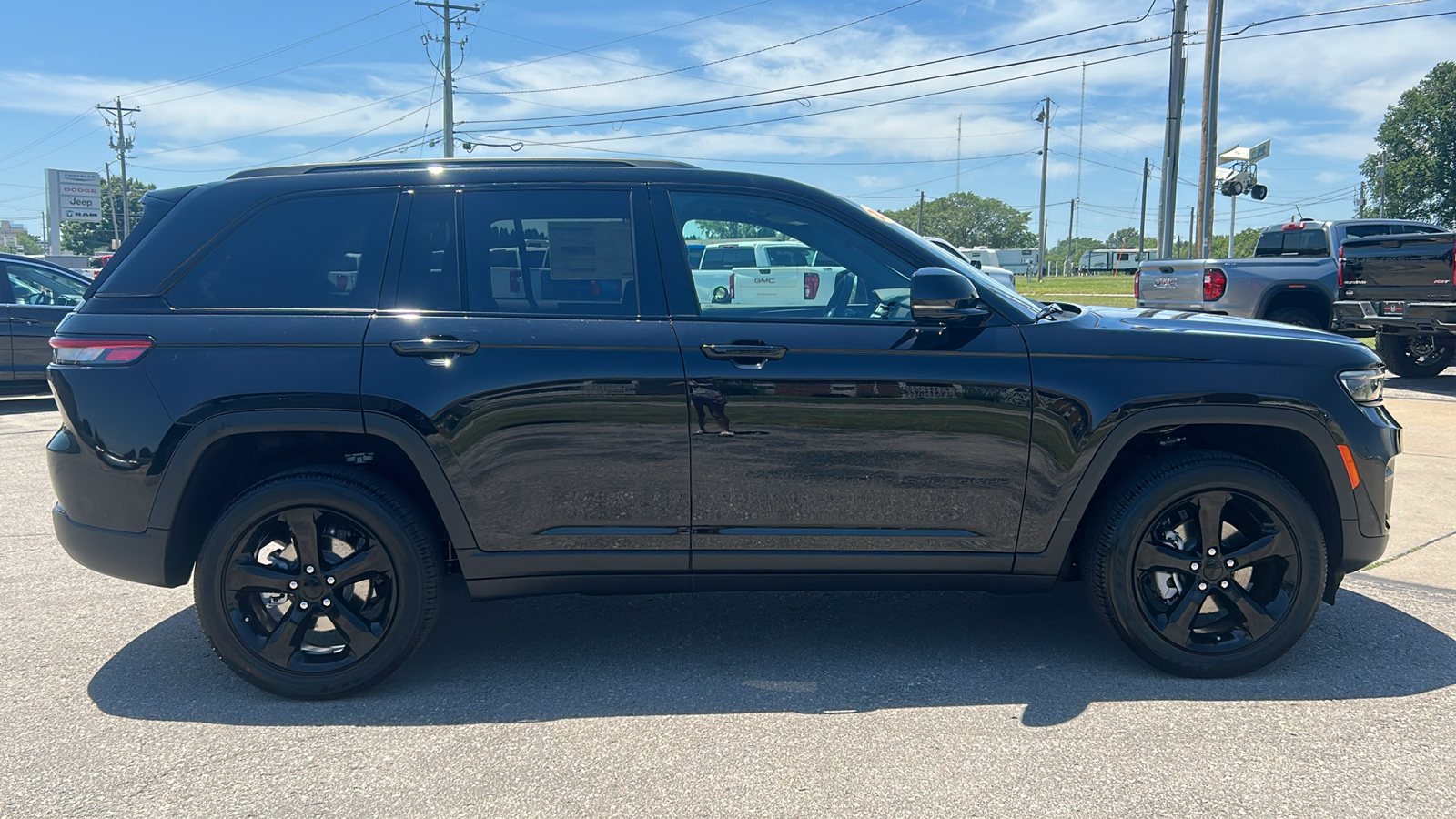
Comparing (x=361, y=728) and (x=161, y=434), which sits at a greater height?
(x=161, y=434)

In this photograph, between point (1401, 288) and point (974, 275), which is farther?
point (1401, 288)

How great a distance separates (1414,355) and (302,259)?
1240 centimetres

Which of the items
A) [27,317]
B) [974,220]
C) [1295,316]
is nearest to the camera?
[27,317]

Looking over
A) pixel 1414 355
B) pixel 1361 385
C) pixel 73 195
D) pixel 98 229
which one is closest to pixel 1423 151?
pixel 1414 355

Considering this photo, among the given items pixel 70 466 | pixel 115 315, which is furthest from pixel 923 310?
pixel 70 466

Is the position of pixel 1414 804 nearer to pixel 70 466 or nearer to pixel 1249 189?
pixel 70 466

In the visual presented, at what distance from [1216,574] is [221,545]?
350cm

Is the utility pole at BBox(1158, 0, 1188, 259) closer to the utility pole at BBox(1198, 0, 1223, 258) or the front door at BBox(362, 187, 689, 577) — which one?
the utility pole at BBox(1198, 0, 1223, 258)

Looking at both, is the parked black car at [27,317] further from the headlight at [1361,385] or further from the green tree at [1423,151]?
the green tree at [1423,151]

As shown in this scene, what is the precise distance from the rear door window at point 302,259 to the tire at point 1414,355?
11.5 meters

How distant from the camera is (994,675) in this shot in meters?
3.60

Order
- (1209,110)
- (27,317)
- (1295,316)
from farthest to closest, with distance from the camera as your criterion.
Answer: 1. (1209,110)
2. (1295,316)
3. (27,317)

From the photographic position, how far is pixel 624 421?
11.1 ft

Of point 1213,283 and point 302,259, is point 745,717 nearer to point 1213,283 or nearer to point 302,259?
point 302,259
